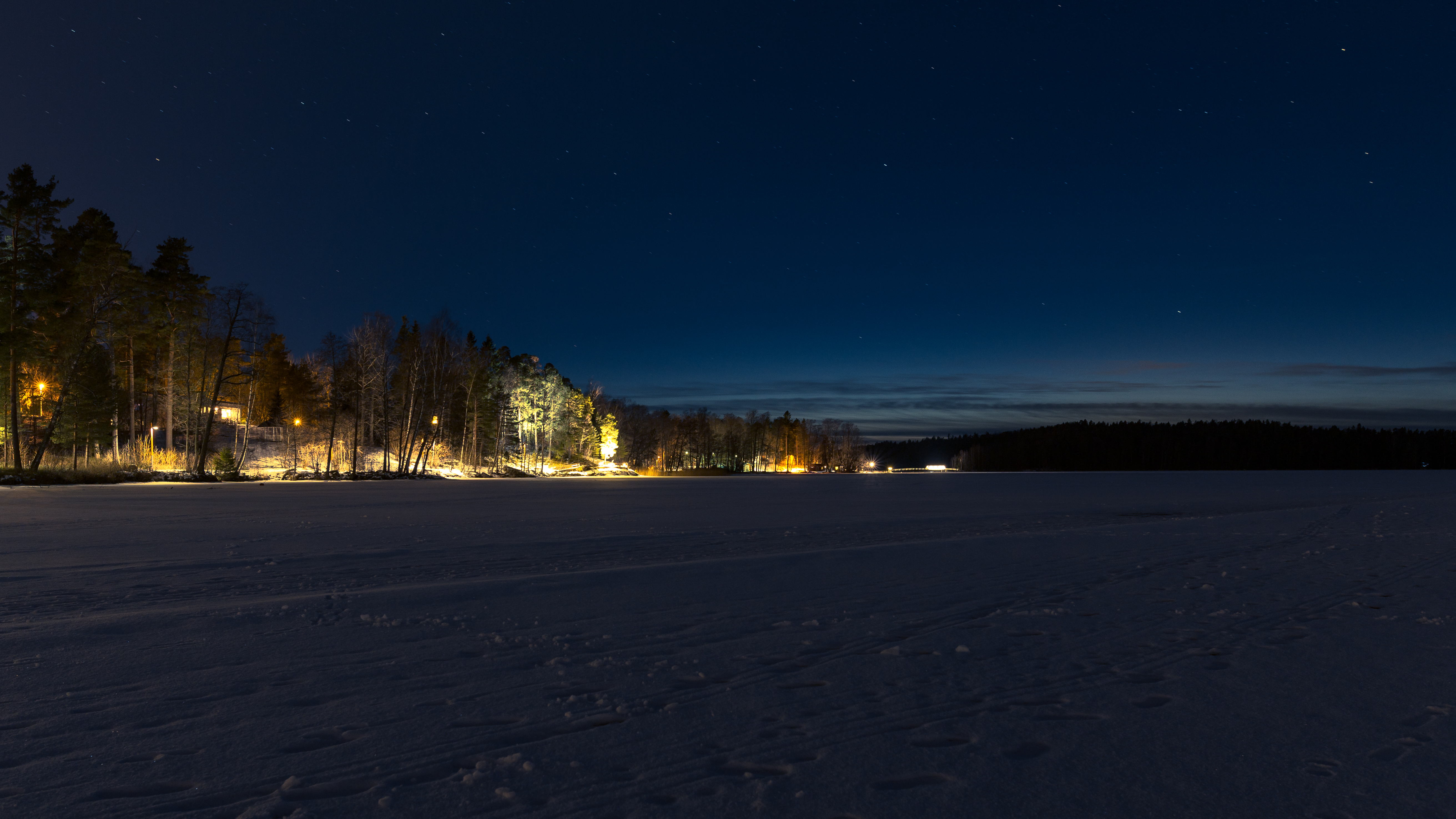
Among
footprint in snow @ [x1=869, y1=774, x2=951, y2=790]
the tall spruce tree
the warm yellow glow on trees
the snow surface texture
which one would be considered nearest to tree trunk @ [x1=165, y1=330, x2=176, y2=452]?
the tall spruce tree

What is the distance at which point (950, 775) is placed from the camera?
10.5ft

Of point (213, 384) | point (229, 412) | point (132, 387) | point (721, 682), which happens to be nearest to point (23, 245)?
point (132, 387)

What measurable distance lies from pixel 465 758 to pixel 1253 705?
4.28 m

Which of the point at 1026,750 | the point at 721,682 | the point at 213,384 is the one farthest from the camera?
the point at 213,384

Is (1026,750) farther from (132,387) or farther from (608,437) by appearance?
(608,437)

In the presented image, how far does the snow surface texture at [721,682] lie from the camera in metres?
3.04

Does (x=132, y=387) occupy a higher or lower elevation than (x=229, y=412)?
lower

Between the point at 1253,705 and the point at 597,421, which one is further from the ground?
the point at 597,421

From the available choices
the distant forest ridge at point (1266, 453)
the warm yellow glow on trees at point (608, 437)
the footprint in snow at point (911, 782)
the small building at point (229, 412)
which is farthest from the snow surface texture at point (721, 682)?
the distant forest ridge at point (1266, 453)

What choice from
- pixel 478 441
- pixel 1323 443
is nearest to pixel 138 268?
pixel 478 441

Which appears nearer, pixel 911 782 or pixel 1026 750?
pixel 911 782

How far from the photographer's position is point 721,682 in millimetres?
4531

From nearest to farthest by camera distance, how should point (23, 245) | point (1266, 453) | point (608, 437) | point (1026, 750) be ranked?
point (1026, 750), point (23, 245), point (608, 437), point (1266, 453)

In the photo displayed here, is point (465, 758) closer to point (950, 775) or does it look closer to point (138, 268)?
point (950, 775)
